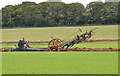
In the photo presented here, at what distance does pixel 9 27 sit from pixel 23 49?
34.7m

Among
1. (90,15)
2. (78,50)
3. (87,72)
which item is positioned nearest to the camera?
(87,72)

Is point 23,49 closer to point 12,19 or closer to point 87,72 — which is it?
point 87,72

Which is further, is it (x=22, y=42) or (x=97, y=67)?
(x=22, y=42)

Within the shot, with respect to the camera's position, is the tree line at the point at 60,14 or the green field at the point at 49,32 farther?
the tree line at the point at 60,14

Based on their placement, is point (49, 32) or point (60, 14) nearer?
point (49, 32)

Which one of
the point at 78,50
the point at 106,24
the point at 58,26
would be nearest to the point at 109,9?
the point at 106,24

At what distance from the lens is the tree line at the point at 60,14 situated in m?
53.1

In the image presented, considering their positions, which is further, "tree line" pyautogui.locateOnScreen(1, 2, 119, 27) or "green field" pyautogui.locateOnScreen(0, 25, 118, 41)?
"tree line" pyautogui.locateOnScreen(1, 2, 119, 27)

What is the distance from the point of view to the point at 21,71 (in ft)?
43.7

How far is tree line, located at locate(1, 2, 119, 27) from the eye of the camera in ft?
174

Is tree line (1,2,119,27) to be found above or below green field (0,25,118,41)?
above

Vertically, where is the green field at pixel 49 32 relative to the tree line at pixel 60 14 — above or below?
Result: below

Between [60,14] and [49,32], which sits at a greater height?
[60,14]

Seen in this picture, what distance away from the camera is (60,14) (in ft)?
181
